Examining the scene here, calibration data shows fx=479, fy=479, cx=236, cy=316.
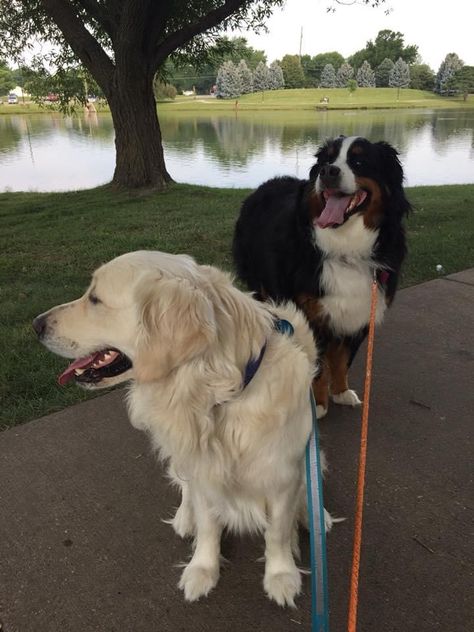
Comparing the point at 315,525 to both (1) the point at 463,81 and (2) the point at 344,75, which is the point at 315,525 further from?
(2) the point at 344,75

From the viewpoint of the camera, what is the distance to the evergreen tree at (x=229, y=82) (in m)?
92.2

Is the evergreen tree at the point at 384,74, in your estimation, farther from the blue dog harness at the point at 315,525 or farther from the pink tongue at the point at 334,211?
the blue dog harness at the point at 315,525

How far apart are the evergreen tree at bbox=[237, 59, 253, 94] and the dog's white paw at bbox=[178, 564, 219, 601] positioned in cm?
10174

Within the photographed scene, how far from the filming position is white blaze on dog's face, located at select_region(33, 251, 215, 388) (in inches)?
65.4

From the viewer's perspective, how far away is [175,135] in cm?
2842

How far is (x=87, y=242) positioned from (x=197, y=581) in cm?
611

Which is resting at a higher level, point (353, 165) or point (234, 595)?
point (353, 165)

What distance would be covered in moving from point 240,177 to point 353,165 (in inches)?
508

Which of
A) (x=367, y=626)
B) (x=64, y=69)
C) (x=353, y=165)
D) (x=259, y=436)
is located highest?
(x=64, y=69)

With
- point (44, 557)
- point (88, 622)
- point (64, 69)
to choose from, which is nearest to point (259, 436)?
point (88, 622)

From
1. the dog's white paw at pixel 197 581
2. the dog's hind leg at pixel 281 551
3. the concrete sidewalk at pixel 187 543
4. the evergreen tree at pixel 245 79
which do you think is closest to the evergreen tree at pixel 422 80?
the evergreen tree at pixel 245 79

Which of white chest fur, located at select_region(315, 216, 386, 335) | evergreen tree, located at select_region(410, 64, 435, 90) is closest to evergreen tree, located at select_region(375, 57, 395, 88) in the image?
evergreen tree, located at select_region(410, 64, 435, 90)

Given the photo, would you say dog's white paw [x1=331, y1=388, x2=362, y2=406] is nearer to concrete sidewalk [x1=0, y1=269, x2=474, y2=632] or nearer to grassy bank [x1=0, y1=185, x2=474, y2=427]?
concrete sidewalk [x1=0, y1=269, x2=474, y2=632]

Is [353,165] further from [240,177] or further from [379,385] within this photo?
[240,177]
